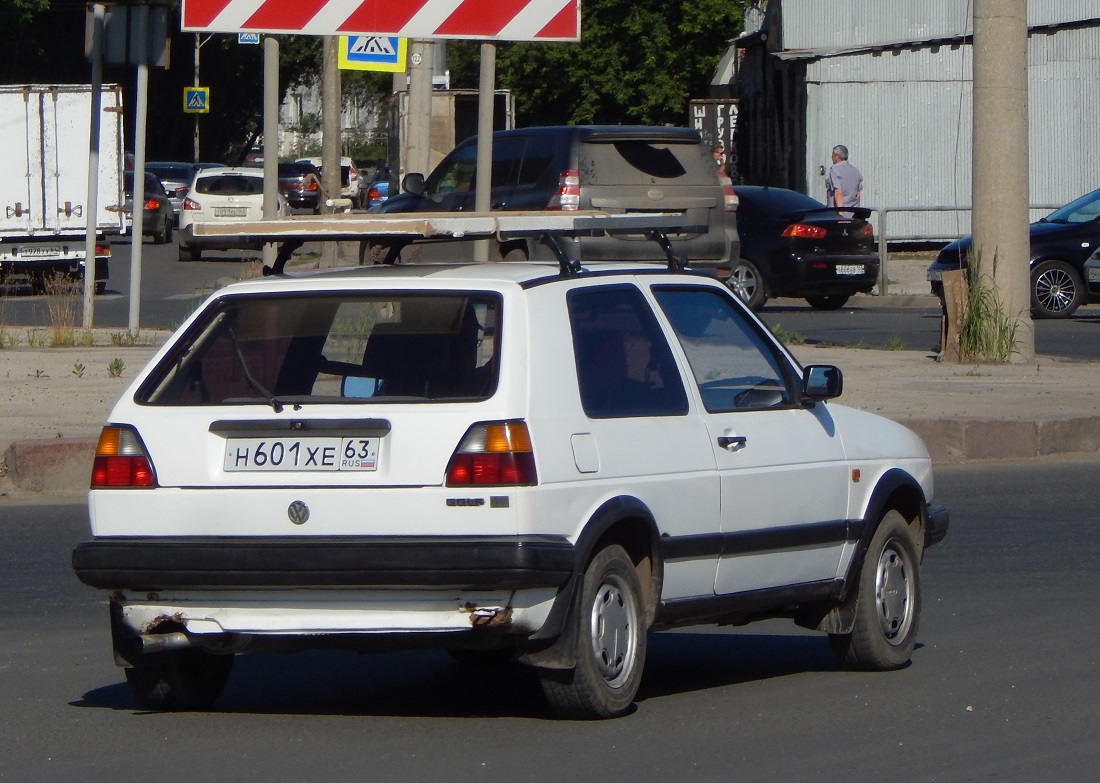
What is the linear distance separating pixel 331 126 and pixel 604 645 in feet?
58.2

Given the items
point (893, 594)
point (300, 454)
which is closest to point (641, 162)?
point (893, 594)

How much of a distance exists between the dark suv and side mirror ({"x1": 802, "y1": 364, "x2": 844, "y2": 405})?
11.2 metres

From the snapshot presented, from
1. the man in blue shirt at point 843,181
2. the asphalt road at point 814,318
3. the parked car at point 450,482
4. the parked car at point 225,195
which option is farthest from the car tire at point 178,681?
the parked car at point 225,195

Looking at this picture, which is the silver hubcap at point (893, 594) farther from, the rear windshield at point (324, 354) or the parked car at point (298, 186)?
the parked car at point (298, 186)

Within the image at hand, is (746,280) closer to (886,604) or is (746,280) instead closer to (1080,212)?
(1080,212)

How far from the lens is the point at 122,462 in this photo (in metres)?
5.96

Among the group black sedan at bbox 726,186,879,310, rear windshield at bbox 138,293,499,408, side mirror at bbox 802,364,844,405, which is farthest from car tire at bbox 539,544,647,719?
black sedan at bbox 726,186,879,310

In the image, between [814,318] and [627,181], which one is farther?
[814,318]

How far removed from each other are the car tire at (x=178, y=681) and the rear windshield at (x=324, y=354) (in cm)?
85

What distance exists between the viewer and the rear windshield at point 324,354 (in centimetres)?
596

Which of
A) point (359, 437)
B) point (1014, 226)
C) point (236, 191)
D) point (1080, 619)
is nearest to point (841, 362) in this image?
point (1014, 226)

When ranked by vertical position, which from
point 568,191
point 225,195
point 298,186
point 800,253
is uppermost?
point 298,186

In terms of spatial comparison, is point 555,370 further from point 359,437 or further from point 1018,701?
point 1018,701

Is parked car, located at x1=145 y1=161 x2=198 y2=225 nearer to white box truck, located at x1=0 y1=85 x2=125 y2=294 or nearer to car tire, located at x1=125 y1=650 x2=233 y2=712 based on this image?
white box truck, located at x1=0 y1=85 x2=125 y2=294
